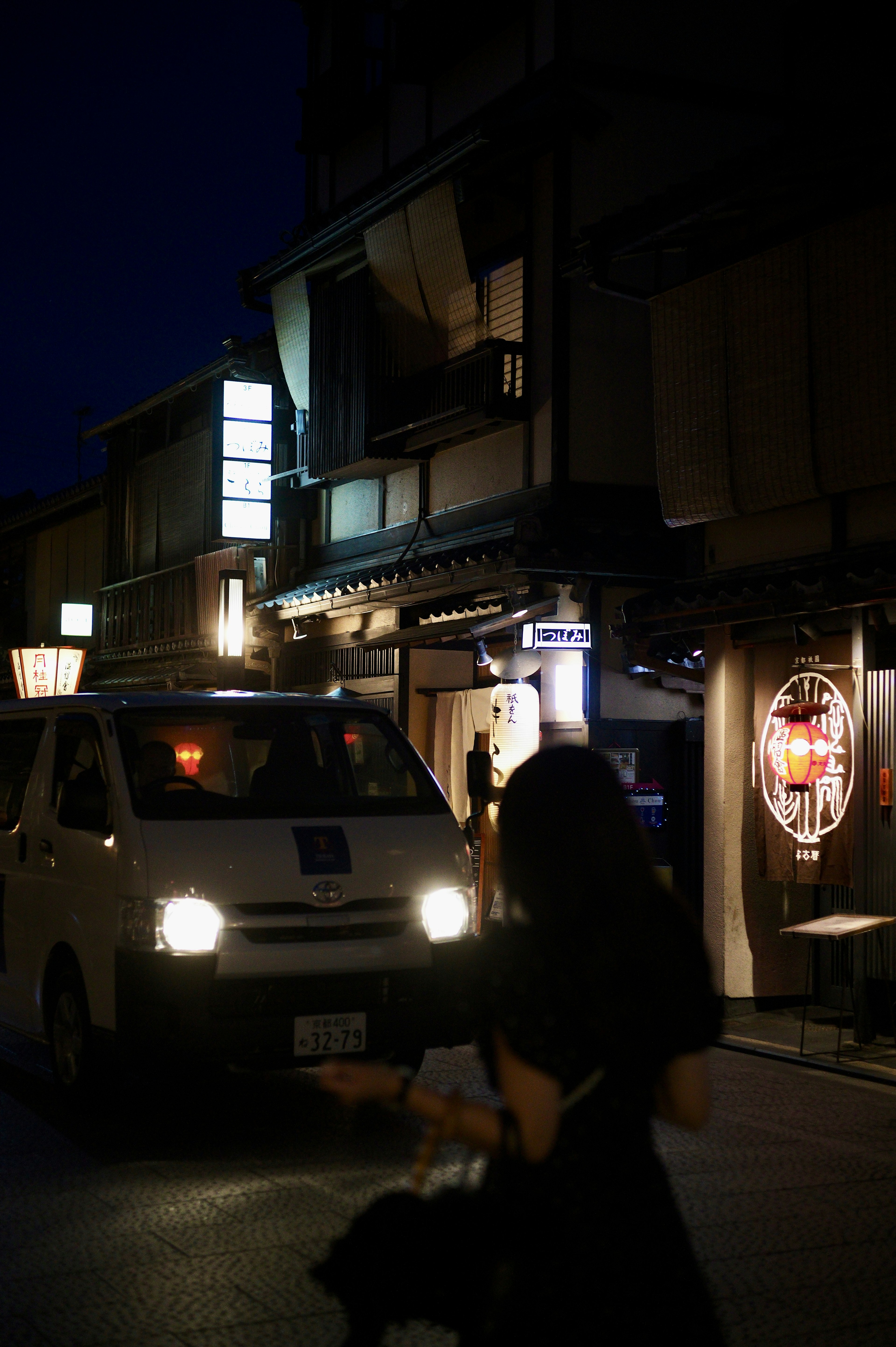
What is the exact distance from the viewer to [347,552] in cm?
1928

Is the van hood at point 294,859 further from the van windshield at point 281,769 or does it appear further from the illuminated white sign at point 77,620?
the illuminated white sign at point 77,620

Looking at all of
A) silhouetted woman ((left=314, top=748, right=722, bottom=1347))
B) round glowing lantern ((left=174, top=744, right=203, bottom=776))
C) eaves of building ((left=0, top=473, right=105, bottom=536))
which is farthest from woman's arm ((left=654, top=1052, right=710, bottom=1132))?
eaves of building ((left=0, top=473, right=105, bottom=536))

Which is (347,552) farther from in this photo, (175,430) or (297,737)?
(297,737)

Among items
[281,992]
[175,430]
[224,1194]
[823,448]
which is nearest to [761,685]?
[823,448]

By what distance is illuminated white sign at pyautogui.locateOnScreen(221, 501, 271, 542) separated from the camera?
64.6 ft

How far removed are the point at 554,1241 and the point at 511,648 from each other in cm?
1165

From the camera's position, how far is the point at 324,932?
281 inches

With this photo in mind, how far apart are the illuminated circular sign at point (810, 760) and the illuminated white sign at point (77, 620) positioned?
Answer: 1949 centimetres

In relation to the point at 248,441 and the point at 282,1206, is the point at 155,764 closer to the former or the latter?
the point at 282,1206

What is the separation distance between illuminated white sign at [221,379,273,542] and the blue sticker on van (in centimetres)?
1274

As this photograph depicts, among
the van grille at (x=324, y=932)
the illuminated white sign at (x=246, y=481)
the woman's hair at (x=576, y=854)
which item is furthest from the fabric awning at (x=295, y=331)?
the woman's hair at (x=576, y=854)

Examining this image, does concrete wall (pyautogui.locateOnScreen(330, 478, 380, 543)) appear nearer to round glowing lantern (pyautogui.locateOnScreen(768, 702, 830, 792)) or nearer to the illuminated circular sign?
the illuminated circular sign

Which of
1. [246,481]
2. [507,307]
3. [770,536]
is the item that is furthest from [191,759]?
[246,481]

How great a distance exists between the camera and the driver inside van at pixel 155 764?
770 centimetres
